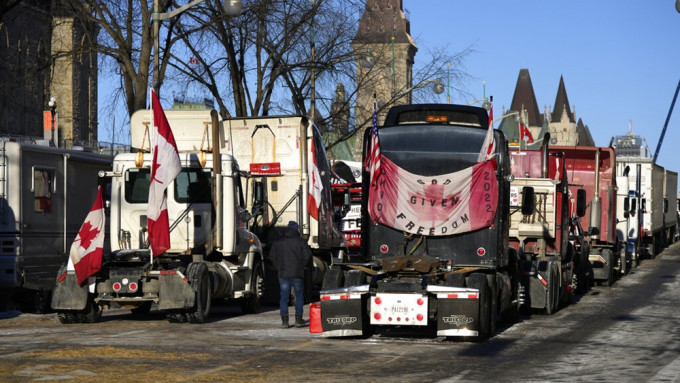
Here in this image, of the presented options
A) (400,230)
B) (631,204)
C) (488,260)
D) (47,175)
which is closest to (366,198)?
(400,230)

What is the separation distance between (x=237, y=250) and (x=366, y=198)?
352 cm

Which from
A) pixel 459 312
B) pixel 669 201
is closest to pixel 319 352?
pixel 459 312

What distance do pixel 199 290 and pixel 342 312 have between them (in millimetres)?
3277

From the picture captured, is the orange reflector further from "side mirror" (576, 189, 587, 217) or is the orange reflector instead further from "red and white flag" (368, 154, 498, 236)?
"side mirror" (576, 189, 587, 217)

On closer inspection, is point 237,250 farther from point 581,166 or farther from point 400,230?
point 581,166

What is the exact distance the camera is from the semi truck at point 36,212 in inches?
815

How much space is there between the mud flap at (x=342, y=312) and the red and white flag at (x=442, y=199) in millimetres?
1685

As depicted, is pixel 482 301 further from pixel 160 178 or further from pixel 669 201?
pixel 669 201

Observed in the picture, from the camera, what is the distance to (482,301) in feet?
51.4

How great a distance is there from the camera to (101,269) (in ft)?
60.5

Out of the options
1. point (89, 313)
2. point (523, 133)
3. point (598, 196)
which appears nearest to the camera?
point (89, 313)

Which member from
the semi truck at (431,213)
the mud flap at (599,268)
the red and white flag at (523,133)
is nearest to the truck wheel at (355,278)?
the semi truck at (431,213)

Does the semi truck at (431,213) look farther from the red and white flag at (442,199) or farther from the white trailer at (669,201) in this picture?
the white trailer at (669,201)

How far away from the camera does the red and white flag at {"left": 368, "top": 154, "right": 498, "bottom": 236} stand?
17.0 metres
